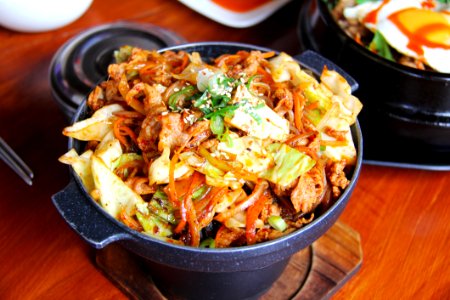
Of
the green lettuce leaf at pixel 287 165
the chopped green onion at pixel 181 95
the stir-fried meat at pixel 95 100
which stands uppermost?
the stir-fried meat at pixel 95 100

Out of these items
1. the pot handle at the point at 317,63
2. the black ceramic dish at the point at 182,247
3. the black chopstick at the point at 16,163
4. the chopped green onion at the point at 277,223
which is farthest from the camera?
the black chopstick at the point at 16,163

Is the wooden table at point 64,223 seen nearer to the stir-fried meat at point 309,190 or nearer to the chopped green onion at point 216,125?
the stir-fried meat at point 309,190

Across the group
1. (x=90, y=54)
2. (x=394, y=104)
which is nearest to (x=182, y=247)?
(x=394, y=104)

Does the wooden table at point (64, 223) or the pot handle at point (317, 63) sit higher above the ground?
the pot handle at point (317, 63)

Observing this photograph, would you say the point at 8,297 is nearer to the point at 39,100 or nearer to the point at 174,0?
the point at 39,100

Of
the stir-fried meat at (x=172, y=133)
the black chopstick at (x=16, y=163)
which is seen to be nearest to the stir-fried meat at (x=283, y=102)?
the stir-fried meat at (x=172, y=133)

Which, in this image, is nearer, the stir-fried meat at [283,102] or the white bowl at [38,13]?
the stir-fried meat at [283,102]

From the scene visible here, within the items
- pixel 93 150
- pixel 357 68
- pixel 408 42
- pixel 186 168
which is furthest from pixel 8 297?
pixel 408 42

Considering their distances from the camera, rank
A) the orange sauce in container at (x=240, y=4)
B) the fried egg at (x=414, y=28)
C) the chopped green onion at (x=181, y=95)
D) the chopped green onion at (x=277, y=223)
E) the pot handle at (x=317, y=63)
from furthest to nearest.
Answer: the orange sauce in container at (x=240, y=4)
the fried egg at (x=414, y=28)
the pot handle at (x=317, y=63)
the chopped green onion at (x=181, y=95)
the chopped green onion at (x=277, y=223)
